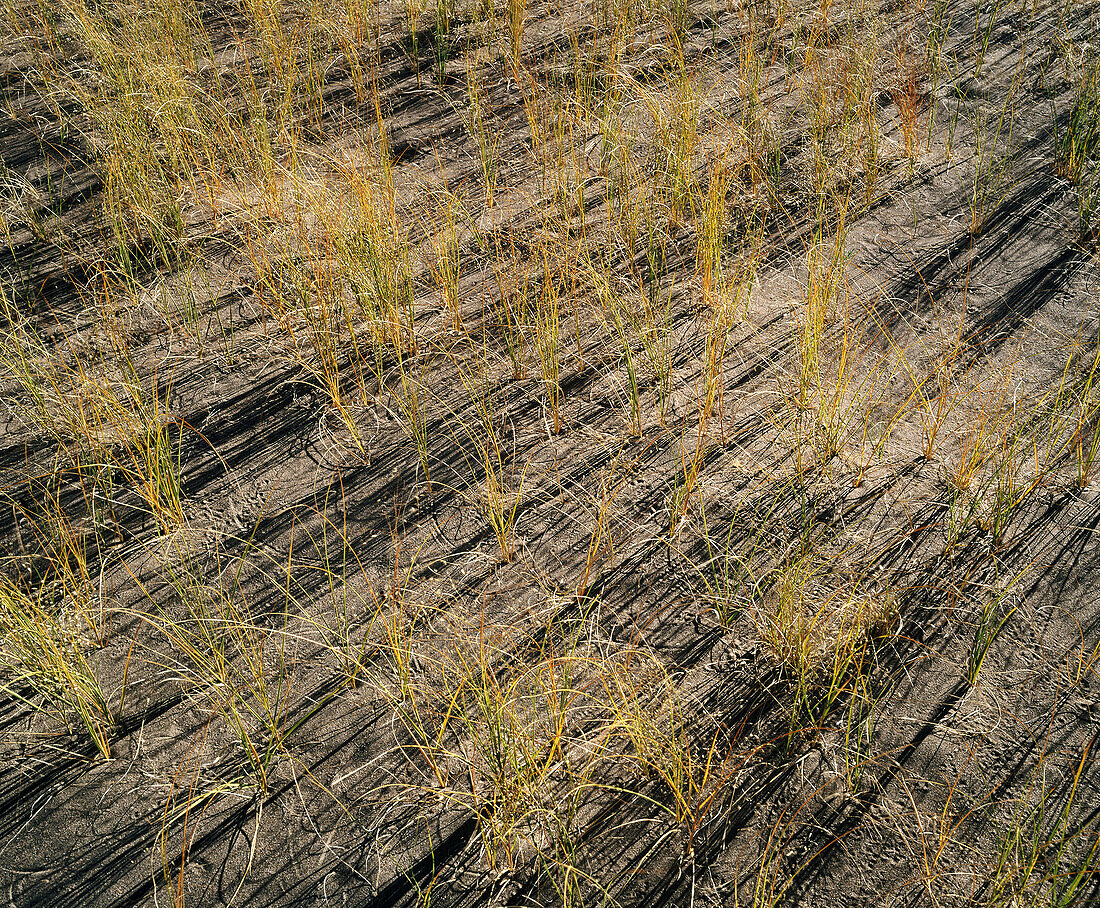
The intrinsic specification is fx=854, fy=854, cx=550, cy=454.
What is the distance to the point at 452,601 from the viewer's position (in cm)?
196

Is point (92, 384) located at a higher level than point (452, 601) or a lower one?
higher

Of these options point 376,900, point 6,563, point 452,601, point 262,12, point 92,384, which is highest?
point 262,12

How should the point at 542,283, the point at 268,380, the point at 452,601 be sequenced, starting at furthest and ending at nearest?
the point at 542,283 < the point at 268,380 < the point at 452,601

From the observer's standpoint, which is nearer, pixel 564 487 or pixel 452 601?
pixel 452 601

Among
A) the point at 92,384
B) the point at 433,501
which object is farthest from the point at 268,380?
the point at 433,501

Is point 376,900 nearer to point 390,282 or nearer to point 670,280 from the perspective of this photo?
point 390,282

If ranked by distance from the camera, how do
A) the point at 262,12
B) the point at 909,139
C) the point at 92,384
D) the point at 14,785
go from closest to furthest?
the point at 14,785, the point at 92,384, the point at 909,139, the point at 262,12

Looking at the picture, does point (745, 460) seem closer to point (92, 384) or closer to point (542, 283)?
point (542, 283)

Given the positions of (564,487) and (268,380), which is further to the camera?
(268,380)

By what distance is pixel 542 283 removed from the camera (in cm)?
A: 272

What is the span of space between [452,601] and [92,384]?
121 cm

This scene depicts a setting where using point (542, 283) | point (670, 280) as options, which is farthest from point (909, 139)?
point (542, 283)

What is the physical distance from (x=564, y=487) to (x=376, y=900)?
104cm

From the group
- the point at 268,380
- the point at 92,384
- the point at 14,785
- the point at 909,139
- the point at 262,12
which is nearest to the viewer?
the point at 14,785
